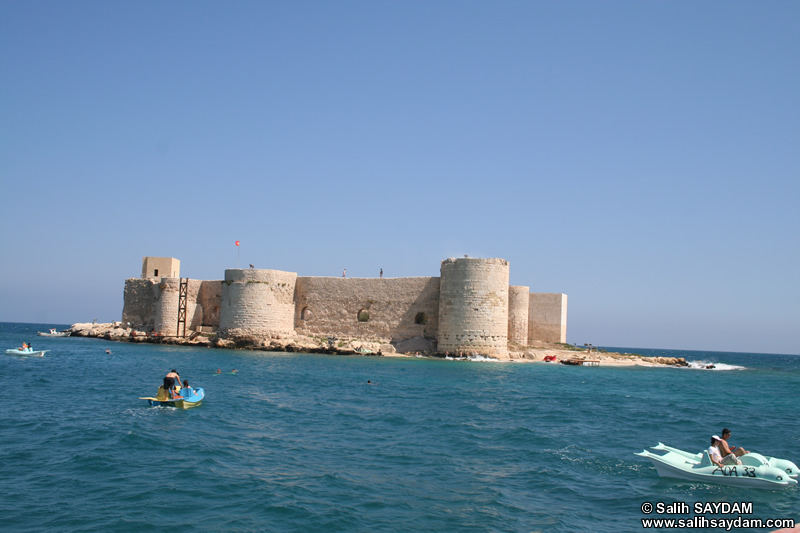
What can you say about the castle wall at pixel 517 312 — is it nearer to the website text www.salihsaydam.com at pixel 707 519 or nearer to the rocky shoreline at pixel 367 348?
the rocky shoreline at pixel 367 348

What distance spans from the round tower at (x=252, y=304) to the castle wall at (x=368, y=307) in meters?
1.77

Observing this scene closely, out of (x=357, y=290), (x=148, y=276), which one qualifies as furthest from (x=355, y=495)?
(x=148, y=276)

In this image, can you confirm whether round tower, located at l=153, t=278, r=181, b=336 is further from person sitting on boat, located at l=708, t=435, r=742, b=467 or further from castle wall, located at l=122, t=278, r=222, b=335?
person sitting on boat, located at l=708, t=435, r=742, b=467

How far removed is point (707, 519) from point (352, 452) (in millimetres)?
5017

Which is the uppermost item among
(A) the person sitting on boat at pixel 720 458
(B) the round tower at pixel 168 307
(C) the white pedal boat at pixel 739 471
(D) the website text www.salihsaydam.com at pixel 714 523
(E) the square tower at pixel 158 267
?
(E) the square tower at pixel 158 267

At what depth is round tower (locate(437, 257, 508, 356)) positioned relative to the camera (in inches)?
1141

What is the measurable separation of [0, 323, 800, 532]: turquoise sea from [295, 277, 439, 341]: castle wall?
12.1 metres

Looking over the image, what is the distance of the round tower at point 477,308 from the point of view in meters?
29.0

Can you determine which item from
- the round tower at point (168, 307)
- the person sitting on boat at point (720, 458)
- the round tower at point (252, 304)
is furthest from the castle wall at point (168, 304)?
the person sitting on boat at point (720, 458)

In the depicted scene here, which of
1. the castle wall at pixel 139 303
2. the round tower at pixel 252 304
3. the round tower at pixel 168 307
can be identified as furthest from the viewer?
the castle wall at pixel 139 303

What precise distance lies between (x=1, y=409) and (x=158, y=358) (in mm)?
12551

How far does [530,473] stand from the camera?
9102 millimetres

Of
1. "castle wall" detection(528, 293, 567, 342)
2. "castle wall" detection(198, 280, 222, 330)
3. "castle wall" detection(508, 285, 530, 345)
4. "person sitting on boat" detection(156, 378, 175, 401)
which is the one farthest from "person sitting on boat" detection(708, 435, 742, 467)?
"castle wall" detection(198, 280, 222, 330)

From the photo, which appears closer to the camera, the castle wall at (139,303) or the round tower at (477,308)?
the round tower at (477,308)
